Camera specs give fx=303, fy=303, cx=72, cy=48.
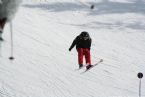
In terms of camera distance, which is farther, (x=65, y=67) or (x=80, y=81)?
(x=65, y=67)

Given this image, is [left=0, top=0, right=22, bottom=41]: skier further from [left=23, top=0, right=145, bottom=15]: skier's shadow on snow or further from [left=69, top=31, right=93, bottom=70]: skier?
[left=23, top=0, right=145, bottom=15]: skier's shadow on snow

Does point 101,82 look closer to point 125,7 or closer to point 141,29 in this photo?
point 141,29

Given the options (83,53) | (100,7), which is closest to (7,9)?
(83,53)

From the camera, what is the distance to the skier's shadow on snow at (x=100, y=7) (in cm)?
2303

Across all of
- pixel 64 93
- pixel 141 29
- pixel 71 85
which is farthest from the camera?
pixel 141 29

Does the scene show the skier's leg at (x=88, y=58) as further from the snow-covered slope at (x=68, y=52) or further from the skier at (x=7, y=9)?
the skier at (x=7, y=9)

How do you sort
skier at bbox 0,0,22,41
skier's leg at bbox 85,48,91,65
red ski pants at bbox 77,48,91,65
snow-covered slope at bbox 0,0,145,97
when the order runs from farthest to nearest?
1. skier's leg at bbox 85,48,91,65
2. red ski pants at bbox 77,48,91,65
3. snow-covered slope at bbox 0,0,145,97
4. skier at bbox 0,0,22,41

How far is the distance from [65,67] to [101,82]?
74.2 inches

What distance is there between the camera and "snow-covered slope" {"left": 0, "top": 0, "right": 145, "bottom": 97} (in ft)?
30.3

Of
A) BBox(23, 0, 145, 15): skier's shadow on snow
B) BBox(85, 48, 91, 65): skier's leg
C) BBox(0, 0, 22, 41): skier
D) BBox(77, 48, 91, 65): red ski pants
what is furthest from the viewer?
BBox(23, 0, 145, 15): skier's shadow on snow

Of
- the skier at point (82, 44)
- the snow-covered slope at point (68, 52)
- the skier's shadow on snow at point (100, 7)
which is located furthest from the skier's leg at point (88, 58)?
the skier's shadow on snow at point (100, 7)

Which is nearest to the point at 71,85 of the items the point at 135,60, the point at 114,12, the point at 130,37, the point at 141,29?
the point at 135,60

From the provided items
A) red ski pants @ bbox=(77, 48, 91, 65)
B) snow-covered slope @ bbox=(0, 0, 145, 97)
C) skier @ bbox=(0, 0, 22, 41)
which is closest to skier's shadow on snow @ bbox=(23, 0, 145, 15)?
snow-covered slope @ bbox=(0, 0, 145, 97)

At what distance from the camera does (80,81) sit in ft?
32.5
